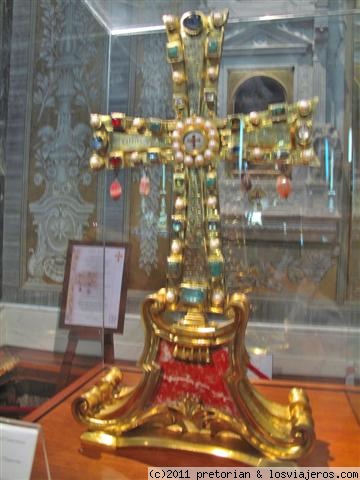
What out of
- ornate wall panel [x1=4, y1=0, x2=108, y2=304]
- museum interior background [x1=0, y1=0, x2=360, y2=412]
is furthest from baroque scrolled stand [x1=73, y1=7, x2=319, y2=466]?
ornate wall panel [x1=4, y1=0, x2=108, y2=304]

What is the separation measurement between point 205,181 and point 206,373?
455 mm

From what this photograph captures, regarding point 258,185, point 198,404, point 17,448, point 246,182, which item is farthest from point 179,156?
point 17,448

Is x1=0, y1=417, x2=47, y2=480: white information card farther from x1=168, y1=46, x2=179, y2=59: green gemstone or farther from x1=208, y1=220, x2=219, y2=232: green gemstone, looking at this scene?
x1=168, y1=46, x2=179, y2=59: green gemstone

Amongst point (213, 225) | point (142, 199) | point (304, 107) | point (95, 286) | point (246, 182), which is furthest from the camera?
point (95, 286)

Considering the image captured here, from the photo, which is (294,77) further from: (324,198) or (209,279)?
(209,279)

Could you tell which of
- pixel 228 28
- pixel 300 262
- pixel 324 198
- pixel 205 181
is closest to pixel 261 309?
pixel 300 262

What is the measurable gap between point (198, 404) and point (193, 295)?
258mm

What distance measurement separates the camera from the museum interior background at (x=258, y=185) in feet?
4.67

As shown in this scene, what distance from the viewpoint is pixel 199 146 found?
106 centimetres

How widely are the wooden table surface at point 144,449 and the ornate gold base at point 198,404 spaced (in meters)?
0.03

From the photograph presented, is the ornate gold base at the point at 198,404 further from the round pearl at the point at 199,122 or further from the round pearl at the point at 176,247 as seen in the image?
the round pearl at the point at 199,122

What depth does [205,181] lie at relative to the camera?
1080 mm

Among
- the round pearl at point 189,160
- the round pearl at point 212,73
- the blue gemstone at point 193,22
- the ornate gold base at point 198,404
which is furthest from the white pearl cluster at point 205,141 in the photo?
the ornate gold base at point 198,404

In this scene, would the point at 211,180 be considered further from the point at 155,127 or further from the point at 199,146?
→ the point at 155,127
